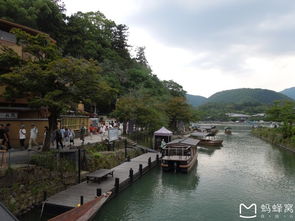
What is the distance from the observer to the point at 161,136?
3397 cm

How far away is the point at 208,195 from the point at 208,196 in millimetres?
242


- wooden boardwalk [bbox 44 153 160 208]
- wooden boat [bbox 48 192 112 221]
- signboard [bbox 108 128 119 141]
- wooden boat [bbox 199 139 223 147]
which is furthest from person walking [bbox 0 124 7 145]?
wooden boat [bbox 199 139 223 147]

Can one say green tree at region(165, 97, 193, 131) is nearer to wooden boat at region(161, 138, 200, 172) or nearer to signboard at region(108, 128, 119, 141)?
wooden boat at region(161, 138, 200, 172)

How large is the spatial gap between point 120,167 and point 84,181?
238 inches

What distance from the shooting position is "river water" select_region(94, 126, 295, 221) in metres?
14.6

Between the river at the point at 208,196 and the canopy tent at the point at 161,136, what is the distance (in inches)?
274

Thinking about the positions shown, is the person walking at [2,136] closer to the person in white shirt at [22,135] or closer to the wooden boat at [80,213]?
the person in white shirt at [22,135]

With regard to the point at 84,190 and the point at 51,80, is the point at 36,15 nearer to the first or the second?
the point at 51,80

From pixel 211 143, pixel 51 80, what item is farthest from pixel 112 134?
pixel 211 143

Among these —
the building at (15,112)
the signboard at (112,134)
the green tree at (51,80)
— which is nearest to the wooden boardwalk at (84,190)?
the signboard at (112,134)

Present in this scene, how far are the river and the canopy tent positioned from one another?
6.96 metres

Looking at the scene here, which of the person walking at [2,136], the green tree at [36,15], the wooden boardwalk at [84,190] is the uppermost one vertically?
the green tree at [36,15]

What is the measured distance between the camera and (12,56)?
632 inches

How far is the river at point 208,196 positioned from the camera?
47.6 feet
